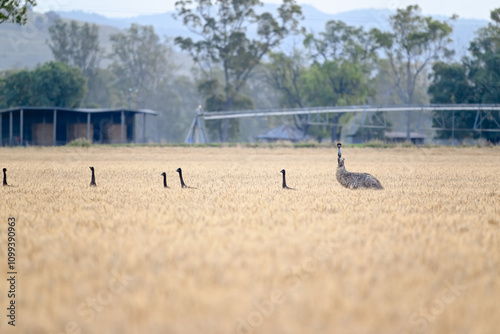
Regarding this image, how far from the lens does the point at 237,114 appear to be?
7631 centimetres

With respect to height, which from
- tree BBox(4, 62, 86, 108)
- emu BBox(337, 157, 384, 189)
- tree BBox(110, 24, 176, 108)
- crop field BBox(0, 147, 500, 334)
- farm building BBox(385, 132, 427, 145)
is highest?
tree BBox(110, 24, 176, 108)

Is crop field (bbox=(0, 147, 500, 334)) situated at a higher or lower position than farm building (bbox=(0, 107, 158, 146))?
lower

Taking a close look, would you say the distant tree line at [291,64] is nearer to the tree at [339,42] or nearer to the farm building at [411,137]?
the tree at [339,42]

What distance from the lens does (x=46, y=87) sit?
78938mm

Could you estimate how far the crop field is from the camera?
577 cm

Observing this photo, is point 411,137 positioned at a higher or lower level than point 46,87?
lower

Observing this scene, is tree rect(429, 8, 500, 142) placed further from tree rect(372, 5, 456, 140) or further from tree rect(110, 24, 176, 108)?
tree rect(110, 24, 176, 108)

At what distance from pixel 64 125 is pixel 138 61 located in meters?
46.4

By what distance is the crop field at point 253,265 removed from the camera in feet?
18.9

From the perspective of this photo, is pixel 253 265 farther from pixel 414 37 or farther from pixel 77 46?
pixel 77 46

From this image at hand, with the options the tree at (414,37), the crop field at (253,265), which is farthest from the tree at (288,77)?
the crop field at (253,265)

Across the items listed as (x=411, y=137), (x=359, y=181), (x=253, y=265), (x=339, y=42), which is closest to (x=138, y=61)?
(x=339, y=42)

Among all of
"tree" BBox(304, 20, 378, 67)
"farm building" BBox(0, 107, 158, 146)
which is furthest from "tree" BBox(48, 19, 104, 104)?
"farm building" BBox(0, 107, 158, 146)

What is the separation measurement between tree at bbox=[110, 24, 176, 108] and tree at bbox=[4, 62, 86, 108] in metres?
25.8
